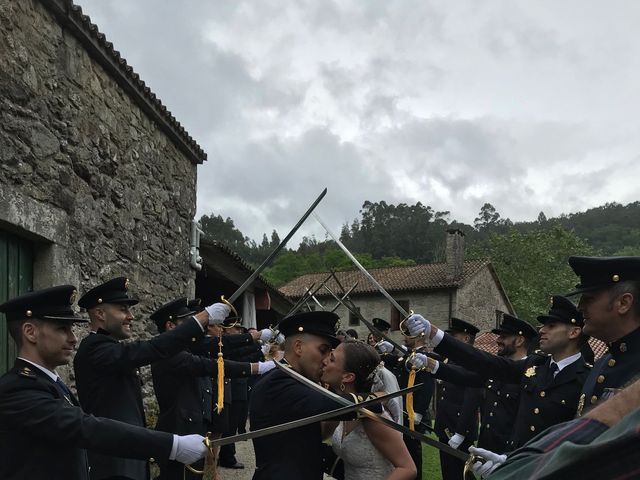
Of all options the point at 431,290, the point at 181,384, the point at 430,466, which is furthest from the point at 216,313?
the point at 431,290

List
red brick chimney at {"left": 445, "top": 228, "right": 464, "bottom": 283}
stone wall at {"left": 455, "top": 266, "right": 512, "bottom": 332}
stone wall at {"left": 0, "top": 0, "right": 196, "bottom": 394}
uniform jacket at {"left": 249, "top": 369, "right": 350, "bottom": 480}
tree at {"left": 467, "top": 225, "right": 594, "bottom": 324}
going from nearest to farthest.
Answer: uniform jacket at {"left": 249, "top": 369, "right": 350, "bottom": 480} → stone wall at {"left": 0, "top": 0, "right": 196, "bottom": 394} → red brick chimney at {"left": 445, "top": 228, "right": 464, "bottom": 283} → stone wall at {"left": 455, "top": 266, "right": 512, "bottom": 332} → tree at {"left": 467, "top": 225, "right": 594, "bottom": 324}

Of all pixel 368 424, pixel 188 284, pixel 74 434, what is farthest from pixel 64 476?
pixel 188 284

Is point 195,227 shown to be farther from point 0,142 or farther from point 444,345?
point 444,345

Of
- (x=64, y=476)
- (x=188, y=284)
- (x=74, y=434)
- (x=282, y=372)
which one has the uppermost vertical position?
(x=188, y=284)

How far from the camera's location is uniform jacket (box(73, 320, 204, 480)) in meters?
4.00

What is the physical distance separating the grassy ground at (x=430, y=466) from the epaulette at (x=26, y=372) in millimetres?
6903

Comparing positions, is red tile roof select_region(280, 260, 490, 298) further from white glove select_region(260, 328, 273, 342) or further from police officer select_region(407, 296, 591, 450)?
police officer select_region(407, 296, 591, 450)

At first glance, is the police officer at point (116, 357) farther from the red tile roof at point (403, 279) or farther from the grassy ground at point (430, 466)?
the red tile roof at point (403, 279)

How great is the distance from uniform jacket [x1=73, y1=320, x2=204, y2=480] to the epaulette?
3.19ft

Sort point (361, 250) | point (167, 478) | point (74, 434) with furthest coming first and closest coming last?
point (361, 250)
point (167, 478)
point (74, 434)

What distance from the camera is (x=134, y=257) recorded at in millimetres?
7793

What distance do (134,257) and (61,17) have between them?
9.68 feet

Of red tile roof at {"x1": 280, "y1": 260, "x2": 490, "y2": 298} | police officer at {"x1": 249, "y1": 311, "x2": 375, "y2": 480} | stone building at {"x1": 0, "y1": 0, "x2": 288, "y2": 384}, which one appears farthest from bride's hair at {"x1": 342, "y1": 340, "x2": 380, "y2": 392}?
red tile roof at {"x1": 280, "y1": 260, "x2": 490, "y2": 298}

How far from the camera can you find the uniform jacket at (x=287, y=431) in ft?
10.2
